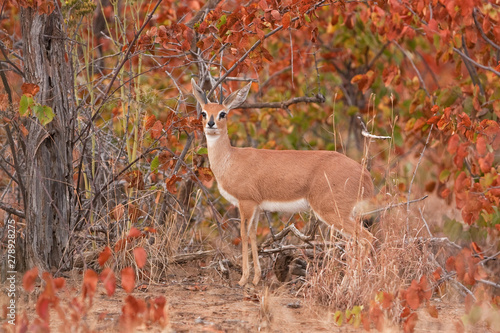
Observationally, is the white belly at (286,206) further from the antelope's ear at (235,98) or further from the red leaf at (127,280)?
the red leaf at (127,280)

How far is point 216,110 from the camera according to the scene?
6387 millimetres

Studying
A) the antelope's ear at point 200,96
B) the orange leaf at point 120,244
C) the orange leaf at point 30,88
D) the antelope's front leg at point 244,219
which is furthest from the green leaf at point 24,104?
the antelope's front leg at point 244,219

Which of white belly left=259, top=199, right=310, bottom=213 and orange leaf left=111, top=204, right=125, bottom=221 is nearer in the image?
orange leaf left=111, top=204, right=125, bottom=221

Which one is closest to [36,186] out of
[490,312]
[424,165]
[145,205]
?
[145,205]

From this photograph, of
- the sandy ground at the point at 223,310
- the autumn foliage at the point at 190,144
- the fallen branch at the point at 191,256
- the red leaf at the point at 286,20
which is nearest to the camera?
the autumn foliage at the point at 190,144

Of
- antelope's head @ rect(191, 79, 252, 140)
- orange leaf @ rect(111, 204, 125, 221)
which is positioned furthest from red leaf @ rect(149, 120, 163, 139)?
orange leaf @ rect(111, 204, 125, 221)

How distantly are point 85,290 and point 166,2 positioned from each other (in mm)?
7837

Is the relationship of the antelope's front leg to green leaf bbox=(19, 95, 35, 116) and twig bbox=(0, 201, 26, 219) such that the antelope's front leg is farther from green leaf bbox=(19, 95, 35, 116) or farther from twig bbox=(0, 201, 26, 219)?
green leaf bbox=(19, 95, 35, 116)

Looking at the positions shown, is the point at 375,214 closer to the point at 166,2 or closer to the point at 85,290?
the point at 85,290

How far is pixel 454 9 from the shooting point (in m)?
5.74

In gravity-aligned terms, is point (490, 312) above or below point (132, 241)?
below

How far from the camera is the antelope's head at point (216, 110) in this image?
6.30 m

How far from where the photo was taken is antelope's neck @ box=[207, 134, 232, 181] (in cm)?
646

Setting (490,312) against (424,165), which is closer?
(490,312)
